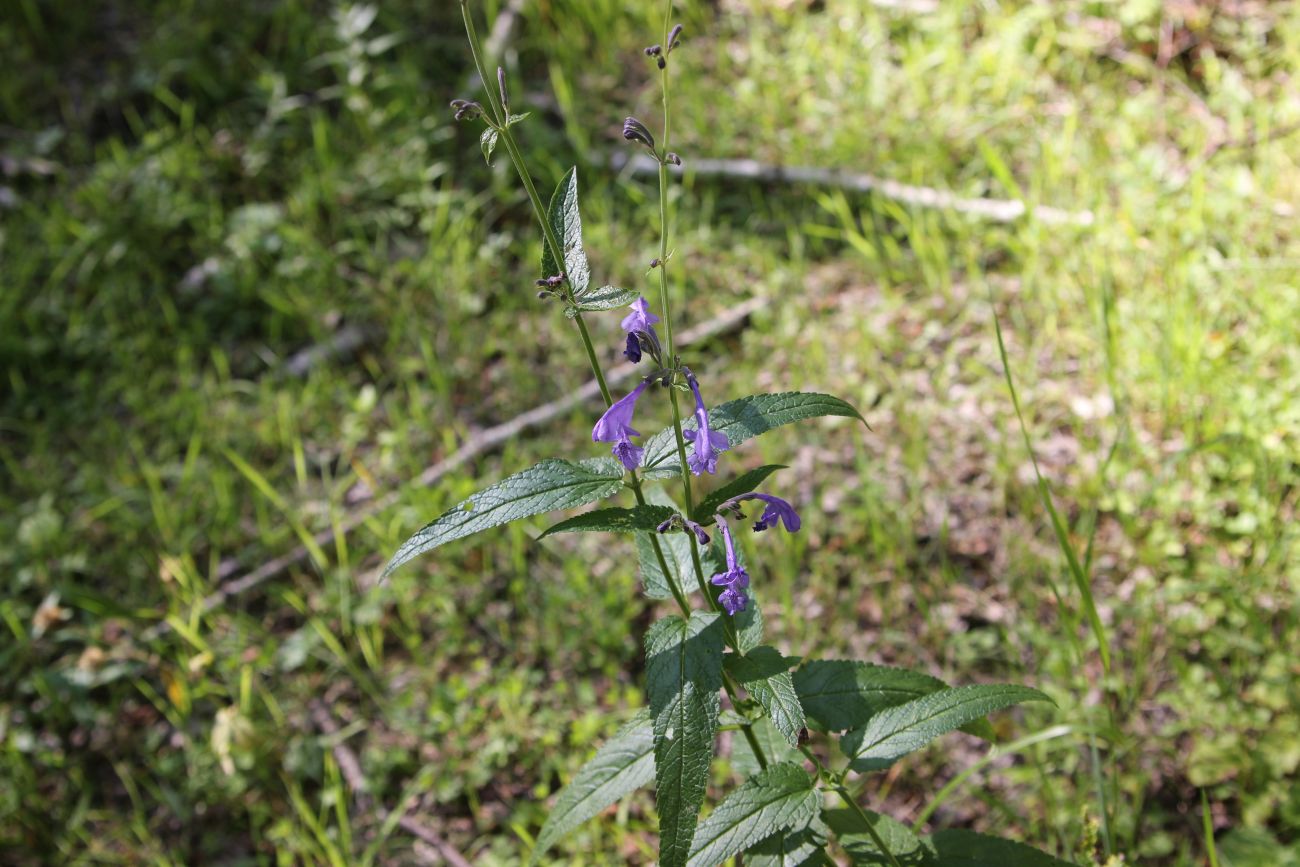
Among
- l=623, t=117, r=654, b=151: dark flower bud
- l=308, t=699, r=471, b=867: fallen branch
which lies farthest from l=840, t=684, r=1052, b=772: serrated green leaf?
l=308, t=699, r=471, b=867: fallen branch

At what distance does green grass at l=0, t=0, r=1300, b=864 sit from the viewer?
259 cm

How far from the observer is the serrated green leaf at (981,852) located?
1.59 metres

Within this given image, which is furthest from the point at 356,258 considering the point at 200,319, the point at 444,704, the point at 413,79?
the point at 444,704

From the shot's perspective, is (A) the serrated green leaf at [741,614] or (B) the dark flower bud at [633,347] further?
(A) the serrated green leaf at [741,614]

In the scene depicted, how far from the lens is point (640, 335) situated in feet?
4.46

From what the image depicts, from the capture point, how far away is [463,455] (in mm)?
3428

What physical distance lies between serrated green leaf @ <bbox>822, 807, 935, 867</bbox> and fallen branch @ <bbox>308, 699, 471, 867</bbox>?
1269 millimetres

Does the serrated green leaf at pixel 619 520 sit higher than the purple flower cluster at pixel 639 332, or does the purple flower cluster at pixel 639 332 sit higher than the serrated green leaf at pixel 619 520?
the purple flower cluster at pixel 639 332

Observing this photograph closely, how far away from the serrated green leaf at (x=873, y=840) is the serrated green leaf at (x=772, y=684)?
0.31m

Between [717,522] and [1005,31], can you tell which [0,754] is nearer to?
[717,522]

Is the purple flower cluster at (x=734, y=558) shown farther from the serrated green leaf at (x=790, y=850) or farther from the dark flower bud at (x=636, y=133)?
the dark flower bud at (x=636, y=133)

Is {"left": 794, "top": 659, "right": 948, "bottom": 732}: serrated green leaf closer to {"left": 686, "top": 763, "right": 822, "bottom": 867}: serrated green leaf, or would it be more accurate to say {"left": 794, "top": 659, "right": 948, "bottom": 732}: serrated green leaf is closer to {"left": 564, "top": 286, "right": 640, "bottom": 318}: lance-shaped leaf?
{"left": 686, "top": 763, "right": 822, "bottom": 867}: serrated green leaf

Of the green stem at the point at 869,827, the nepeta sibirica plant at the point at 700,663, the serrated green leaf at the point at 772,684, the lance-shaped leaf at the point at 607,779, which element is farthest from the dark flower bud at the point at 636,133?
the green stem at the point at 869,827

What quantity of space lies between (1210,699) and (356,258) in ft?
11.6
